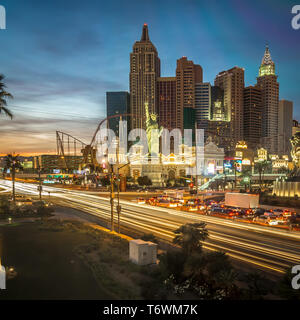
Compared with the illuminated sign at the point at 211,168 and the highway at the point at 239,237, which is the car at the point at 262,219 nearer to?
the highway at the point at 239,237

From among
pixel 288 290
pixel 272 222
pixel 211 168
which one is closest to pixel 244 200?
pixel 272 222

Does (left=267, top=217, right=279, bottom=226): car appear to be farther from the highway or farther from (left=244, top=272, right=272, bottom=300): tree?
(left=244, top=272, right=272, bottom=300): tree

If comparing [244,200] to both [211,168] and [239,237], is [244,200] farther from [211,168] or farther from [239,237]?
[211,168]

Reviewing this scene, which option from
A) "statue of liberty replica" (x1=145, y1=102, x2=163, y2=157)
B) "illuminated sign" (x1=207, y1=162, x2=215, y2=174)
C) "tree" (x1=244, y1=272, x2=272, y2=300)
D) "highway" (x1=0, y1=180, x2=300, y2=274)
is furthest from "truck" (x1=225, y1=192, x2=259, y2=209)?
"statue of liberty replica" (x1=145, y1=102, x2=163, y2=157)

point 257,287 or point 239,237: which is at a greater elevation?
point 257,287

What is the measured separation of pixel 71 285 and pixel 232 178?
3827 inches

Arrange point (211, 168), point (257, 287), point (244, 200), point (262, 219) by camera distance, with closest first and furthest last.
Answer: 1. point (257, 287)
2. point (262, 219)
3. point (244, 200)
4. point (211, 168)

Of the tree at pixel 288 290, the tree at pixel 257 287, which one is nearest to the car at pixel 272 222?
the tree at pixel 257 287

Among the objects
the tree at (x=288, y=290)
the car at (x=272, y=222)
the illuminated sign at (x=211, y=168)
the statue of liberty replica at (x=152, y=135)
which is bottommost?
the car at (x=272, y=222)

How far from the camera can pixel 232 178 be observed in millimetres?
104688

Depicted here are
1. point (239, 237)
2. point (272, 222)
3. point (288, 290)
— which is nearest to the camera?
point (288, 290)

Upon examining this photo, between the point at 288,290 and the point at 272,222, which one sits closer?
the point at 288,290

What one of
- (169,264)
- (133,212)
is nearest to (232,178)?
(133,212)

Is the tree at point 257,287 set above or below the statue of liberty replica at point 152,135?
below
